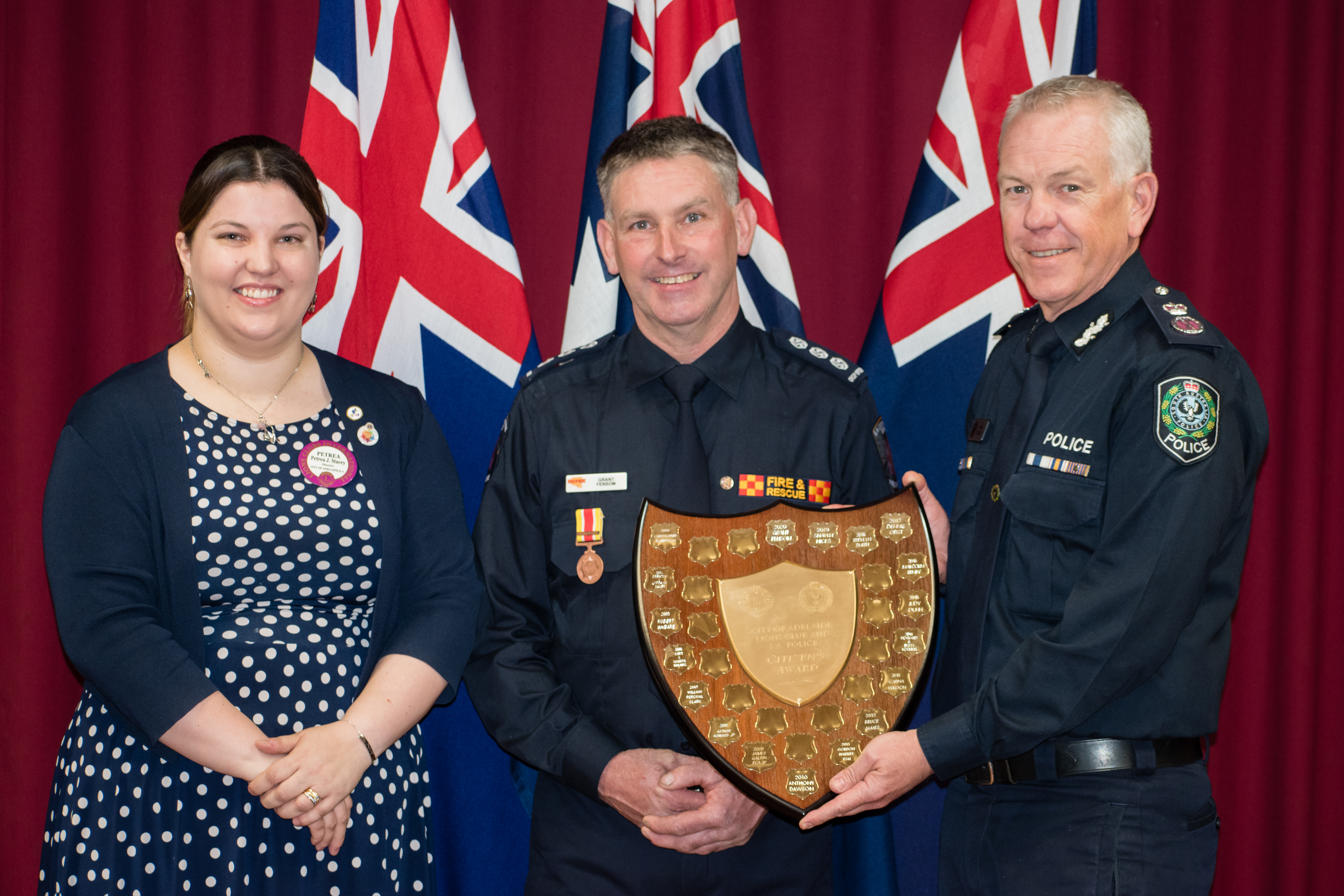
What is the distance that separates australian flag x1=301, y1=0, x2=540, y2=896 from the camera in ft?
8.45

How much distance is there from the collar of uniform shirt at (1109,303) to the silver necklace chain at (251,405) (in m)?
1.55

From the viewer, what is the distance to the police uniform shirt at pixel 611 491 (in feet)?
6.64

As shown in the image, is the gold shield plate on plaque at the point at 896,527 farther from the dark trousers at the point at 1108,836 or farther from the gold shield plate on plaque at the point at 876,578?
the dark trousers at the point at 1108,836

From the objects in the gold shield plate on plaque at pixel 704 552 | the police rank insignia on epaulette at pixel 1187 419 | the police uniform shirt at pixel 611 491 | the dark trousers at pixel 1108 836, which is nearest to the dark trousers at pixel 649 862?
the police uniform shirt at pixel 611 491

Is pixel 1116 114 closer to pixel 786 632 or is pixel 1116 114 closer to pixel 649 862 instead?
pixel 786 632

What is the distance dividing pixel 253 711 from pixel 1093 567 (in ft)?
4.98

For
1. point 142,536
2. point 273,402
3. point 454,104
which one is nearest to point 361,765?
point 142,536

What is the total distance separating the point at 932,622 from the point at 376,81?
6.40 feet

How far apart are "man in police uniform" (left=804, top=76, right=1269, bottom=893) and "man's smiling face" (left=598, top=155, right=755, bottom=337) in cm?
58

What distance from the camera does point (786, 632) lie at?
177 cm

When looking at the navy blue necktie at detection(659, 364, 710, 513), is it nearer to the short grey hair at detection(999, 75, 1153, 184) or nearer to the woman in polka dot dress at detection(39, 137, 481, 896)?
the woman in polka dot dress at detection(39, 137, 481, 896)

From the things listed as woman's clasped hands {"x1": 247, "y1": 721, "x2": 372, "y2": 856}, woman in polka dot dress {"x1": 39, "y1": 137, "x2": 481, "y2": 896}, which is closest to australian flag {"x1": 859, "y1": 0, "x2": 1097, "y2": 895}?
woman in polka dot dress {"x1": 39, "y1": 137, "x2": 481, "y2": 896}

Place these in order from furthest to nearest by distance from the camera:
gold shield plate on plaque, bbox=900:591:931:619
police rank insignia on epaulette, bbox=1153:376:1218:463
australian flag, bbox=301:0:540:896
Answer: australian flag, bbox=301:0:540:896
gold shield plate on plaque, bbox=900:591:931:619
police rank insignia on epaulette, bbox=1153:376:1218:463

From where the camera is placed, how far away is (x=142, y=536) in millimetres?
1807
